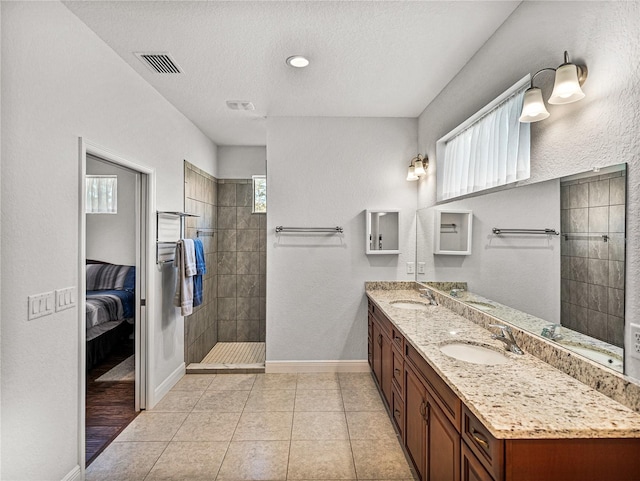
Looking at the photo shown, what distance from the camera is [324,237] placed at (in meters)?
3.58

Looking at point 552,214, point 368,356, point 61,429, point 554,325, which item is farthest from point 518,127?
point 61,429

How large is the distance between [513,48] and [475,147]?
0.66 m

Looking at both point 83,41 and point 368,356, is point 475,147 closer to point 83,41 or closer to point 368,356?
point 368,356

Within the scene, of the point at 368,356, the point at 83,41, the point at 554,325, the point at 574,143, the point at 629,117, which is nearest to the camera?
the point at 629,117

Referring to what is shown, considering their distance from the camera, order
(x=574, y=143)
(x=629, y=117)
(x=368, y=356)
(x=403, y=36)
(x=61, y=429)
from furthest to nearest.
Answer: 1. (x=368, y=356)
2. (x=403, y=36)
3. (x=61, y=429)
4. (x=574, y=143)
5. (x=629, y=117)

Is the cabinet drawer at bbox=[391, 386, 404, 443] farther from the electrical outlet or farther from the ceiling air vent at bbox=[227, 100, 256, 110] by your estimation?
the ceiling air vent at bbox=[227, 100, 256, 110]

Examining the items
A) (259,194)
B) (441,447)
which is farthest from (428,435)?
(259,194)

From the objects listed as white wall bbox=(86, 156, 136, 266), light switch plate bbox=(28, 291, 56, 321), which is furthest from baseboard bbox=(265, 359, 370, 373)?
white wall bbox=(86, 156, 136, 266)

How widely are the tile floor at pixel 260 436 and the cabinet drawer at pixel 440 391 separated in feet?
2.58

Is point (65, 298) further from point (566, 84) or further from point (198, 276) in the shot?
point (566, 84)

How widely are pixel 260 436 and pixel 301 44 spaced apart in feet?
9.06

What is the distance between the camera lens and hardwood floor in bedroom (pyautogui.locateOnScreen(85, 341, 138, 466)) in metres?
2.39

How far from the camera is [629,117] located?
3.99 ft

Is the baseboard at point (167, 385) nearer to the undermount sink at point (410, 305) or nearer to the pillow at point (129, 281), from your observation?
the pillow at point (129, 281)
